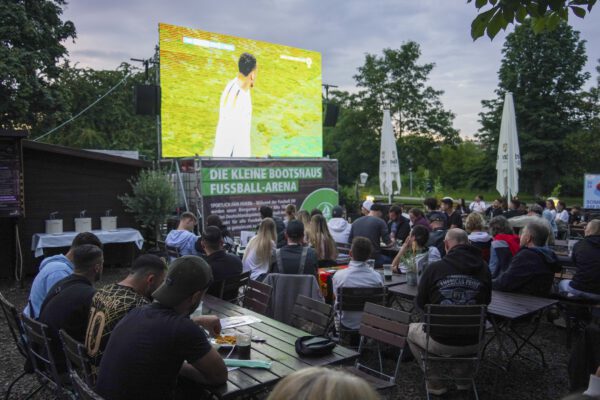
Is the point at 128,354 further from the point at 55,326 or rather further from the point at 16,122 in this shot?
the point at 16,122

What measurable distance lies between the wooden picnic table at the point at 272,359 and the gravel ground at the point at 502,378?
4.34ft

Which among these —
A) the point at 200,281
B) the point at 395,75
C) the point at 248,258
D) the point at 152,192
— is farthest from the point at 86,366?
the point at 395,75

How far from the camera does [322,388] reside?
1.03 metres

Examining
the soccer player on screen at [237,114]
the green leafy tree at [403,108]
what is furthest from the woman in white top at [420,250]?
the green leafy tree at [403,108]

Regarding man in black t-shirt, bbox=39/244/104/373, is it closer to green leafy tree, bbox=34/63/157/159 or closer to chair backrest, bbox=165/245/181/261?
chair backrest, bbox=165/245/181/261

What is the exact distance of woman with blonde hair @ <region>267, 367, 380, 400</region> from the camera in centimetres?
102

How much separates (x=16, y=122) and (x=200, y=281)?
18313mm

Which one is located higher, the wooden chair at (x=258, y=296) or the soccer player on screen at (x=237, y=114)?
the soccer player on screen at (x=237, y=114)

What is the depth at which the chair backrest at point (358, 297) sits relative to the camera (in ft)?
14.1

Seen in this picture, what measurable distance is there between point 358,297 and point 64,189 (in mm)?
7808

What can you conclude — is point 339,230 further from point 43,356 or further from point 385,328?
point 43,356

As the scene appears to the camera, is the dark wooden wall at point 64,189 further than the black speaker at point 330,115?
No

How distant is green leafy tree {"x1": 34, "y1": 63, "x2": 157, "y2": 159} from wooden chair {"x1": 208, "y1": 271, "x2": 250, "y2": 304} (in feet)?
73.3

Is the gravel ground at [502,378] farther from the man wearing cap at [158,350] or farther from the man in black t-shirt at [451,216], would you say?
the man in black t-shirt at [451,216]
